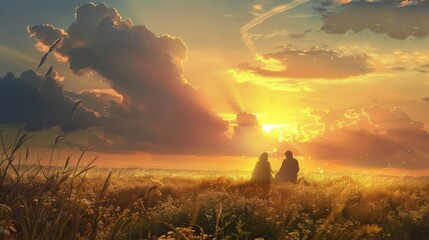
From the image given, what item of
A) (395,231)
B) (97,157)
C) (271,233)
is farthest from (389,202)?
(97,157)

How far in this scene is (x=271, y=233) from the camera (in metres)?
11.9

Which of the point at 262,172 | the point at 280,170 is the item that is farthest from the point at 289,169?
the point at 262,172

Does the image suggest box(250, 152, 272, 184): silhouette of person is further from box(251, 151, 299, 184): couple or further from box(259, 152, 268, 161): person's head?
box(259, 152, 268, 161): person's head

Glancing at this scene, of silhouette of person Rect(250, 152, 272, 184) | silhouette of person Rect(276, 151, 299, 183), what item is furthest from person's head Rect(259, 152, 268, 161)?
silhouette of person Rect(276, 151, 299, 183)

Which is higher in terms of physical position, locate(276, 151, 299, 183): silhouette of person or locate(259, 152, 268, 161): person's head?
locate(259, 152, 268, 161): person's head

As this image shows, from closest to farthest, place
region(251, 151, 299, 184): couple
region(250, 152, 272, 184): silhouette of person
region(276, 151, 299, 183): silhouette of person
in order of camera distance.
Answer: region(250, 152, 272, 184): silhouette of person
region(251, 151, 299, 184): couple
region(276, 151, 299, 183): silhouette of person

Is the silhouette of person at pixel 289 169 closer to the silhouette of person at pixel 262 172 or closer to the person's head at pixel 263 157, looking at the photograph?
the person's head at pixel 263 157

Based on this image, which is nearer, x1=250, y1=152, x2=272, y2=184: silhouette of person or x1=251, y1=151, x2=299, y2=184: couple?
x1=250, y1=152, x2=272, y2=184: silhouette of person

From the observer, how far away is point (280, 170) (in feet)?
87.7

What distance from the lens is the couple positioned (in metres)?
25.1

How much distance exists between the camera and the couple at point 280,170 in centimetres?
2509

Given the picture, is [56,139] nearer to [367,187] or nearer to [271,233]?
[271,233]

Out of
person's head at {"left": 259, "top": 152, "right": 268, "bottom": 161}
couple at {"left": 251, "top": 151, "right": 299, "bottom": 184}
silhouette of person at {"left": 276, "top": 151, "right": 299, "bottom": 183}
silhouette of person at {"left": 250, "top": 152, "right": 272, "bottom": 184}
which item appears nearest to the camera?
silhouette of person at {"left": 250, "top": 152, "right": 272, "bottom": 184}

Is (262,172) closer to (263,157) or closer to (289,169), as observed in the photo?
(263,157)
